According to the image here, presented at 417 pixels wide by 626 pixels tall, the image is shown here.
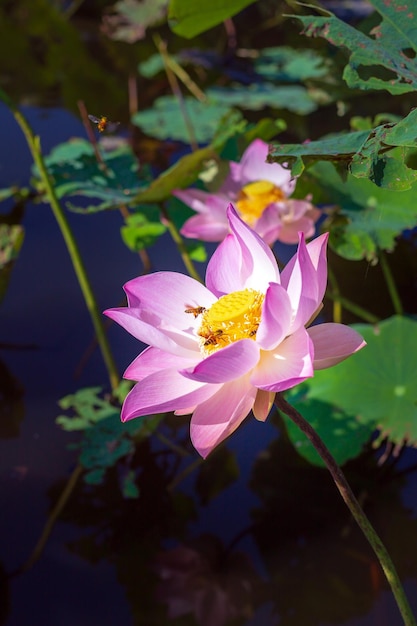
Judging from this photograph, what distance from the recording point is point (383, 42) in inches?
30.9

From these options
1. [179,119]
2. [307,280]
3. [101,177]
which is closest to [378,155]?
[307,280]

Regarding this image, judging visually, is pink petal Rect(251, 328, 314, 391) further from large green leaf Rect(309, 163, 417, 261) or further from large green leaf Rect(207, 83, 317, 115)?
large green leaf Rect(207, 83, 317, 115)

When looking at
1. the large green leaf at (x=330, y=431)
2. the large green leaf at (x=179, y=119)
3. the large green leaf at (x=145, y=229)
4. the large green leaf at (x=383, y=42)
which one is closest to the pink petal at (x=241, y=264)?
the large green leaf at (x=383, y=42)

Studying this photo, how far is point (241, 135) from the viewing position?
116 cm

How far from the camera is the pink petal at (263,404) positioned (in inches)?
20.4

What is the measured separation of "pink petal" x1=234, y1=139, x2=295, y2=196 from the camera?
1015 millimetres

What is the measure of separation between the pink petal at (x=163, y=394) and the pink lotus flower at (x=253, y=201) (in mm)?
485

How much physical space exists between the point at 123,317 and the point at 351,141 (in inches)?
11.4

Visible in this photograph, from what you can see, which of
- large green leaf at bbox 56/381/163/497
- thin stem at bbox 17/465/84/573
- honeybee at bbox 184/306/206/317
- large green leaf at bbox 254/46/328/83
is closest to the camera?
honeybee at bbox 184/306/206/317

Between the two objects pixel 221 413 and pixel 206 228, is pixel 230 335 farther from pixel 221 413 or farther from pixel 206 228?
pixel 206 228

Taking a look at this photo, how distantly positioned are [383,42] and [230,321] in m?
0.43

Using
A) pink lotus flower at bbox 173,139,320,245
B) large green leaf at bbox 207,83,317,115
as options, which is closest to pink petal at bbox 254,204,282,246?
pink lotus flower at bbox 173,139,320,245

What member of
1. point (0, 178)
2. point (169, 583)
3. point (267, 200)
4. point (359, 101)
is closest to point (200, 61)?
point (359, 101)

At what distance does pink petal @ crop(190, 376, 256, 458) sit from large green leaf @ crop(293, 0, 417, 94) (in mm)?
369
